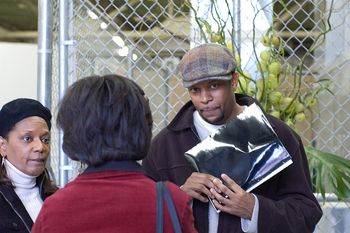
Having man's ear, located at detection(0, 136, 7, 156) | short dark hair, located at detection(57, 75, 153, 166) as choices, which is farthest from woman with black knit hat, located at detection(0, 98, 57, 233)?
short dark hair, located at detection(57, 75, 153, 166)

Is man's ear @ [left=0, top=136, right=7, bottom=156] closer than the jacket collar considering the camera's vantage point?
No

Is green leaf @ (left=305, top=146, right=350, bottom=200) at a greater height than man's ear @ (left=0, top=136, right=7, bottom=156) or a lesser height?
lesser

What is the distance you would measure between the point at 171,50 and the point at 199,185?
1731 millimetres

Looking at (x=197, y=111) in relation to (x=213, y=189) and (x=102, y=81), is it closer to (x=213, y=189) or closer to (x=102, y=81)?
(x=213, y=189)

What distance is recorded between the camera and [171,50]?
3.87 metres

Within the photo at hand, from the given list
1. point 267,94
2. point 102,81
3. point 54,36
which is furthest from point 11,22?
point 102,81

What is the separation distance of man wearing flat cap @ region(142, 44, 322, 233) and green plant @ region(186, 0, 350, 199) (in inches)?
22.1

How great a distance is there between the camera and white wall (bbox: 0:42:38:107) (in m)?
5.26

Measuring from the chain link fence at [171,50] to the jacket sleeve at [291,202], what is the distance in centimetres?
105

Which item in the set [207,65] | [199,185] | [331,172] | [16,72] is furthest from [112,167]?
[16,72]

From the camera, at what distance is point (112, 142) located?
161 centimetres

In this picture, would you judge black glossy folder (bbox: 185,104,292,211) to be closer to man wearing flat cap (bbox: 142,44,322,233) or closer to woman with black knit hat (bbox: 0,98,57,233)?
man wearing flat cap (bbox: 142,44,322,233)

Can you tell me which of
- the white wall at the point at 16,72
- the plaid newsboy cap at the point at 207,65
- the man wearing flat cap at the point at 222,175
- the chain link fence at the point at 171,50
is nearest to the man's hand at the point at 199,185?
the man wearing flat cap at the point at 222,175

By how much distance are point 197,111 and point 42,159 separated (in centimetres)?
59
